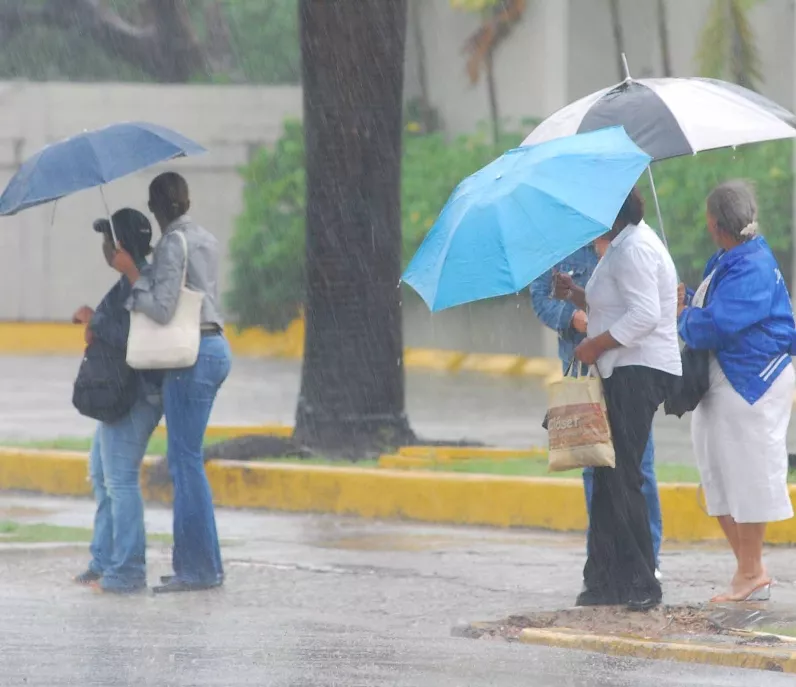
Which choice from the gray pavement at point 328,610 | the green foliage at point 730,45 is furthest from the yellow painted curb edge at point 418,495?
the green foliage at point 730,45

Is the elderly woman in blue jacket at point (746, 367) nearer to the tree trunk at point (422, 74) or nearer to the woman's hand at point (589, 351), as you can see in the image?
the woman's hand at point (589, 351)

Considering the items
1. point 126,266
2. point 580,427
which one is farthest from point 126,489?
point 580,427

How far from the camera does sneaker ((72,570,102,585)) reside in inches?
352

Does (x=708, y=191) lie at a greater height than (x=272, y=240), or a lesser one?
greater

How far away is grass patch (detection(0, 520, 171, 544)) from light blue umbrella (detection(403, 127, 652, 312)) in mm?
3600

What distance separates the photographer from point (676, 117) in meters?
7.67

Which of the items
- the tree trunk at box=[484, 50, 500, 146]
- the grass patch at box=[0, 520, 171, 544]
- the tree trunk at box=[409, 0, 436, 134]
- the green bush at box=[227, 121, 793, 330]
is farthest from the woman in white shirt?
the tree trunk at box=[409, 0, 436, 134]

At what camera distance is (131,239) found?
8828 mm

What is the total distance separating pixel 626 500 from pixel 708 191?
14.1 metres

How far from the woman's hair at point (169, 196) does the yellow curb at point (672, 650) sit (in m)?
2.63

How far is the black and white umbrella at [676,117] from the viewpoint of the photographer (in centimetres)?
760

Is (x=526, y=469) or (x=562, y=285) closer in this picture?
(x=562, y=285)

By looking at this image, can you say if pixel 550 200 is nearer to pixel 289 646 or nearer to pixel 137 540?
pixel 289 646

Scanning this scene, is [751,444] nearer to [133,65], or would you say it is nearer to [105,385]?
[105,385]
